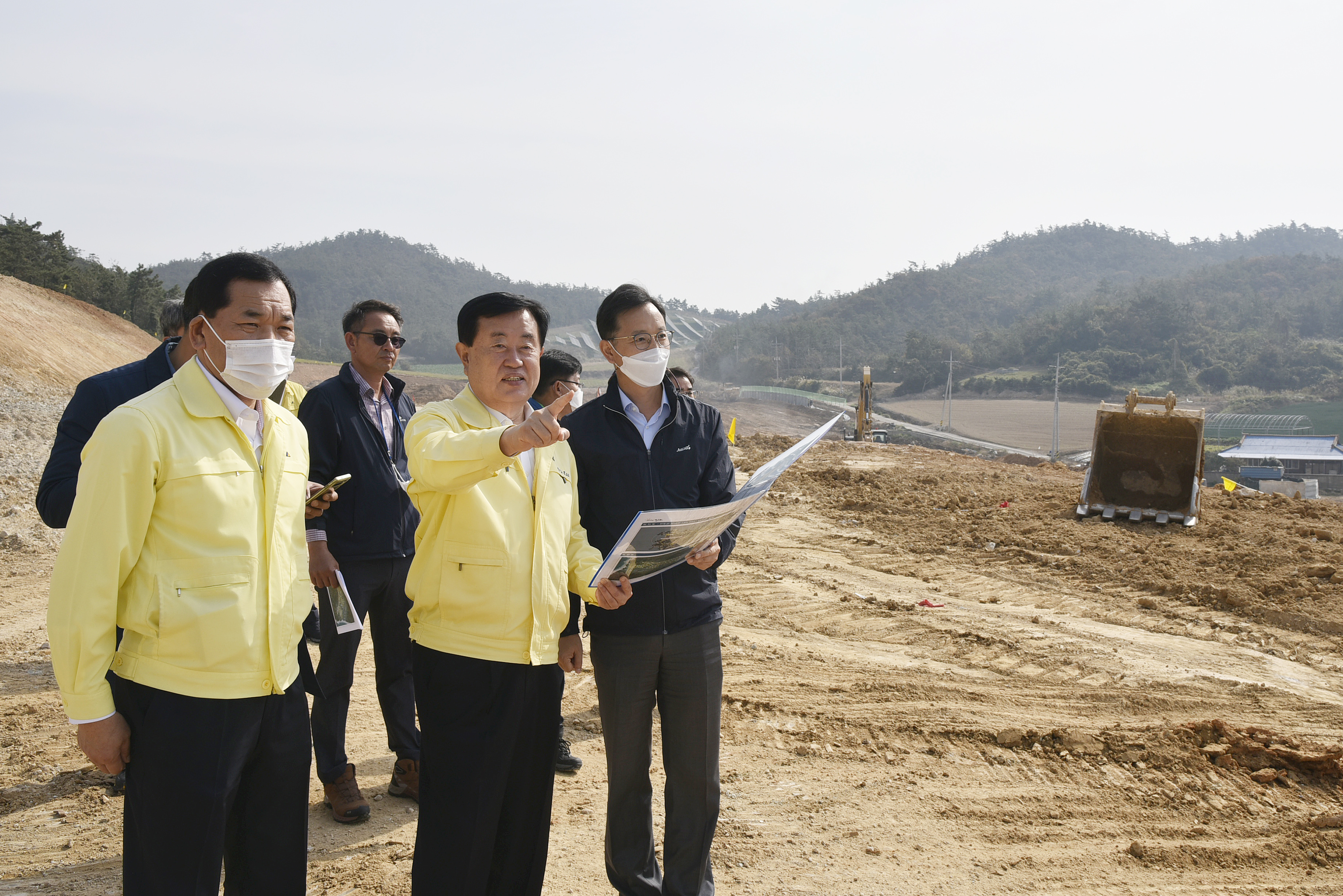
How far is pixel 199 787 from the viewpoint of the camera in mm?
1902

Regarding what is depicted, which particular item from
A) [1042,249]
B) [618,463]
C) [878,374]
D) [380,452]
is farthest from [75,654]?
[1042,249]

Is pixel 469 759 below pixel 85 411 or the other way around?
below

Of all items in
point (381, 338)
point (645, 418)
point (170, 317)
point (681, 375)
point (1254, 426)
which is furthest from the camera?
point (1254, 426)

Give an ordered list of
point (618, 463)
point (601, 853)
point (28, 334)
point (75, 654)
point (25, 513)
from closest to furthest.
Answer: point (75, 654) < point (618, 463) < point (601, 853) < point (25, 513) < point (28, 334)

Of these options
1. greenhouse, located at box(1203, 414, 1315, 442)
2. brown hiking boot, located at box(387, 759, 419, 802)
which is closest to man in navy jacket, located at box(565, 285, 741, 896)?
brown hiking boot, located at box(387, 759, 419, 802)

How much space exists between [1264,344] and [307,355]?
238 ft

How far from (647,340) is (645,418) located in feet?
0.86

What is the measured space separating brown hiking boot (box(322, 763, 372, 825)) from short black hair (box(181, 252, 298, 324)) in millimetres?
2110

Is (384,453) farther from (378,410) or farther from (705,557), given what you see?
(705,557)

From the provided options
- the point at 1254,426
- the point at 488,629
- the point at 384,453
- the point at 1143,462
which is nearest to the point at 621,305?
the point at 488,629

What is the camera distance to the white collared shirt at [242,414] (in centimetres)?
206

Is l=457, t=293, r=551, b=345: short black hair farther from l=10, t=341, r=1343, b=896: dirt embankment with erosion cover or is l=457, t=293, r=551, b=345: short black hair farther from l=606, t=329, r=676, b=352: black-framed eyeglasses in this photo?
l=10, t=341, r=1343, b=896: dirt embankment with erosion cover

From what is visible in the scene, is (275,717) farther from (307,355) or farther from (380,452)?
(307,355)

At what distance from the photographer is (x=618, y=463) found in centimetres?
269
